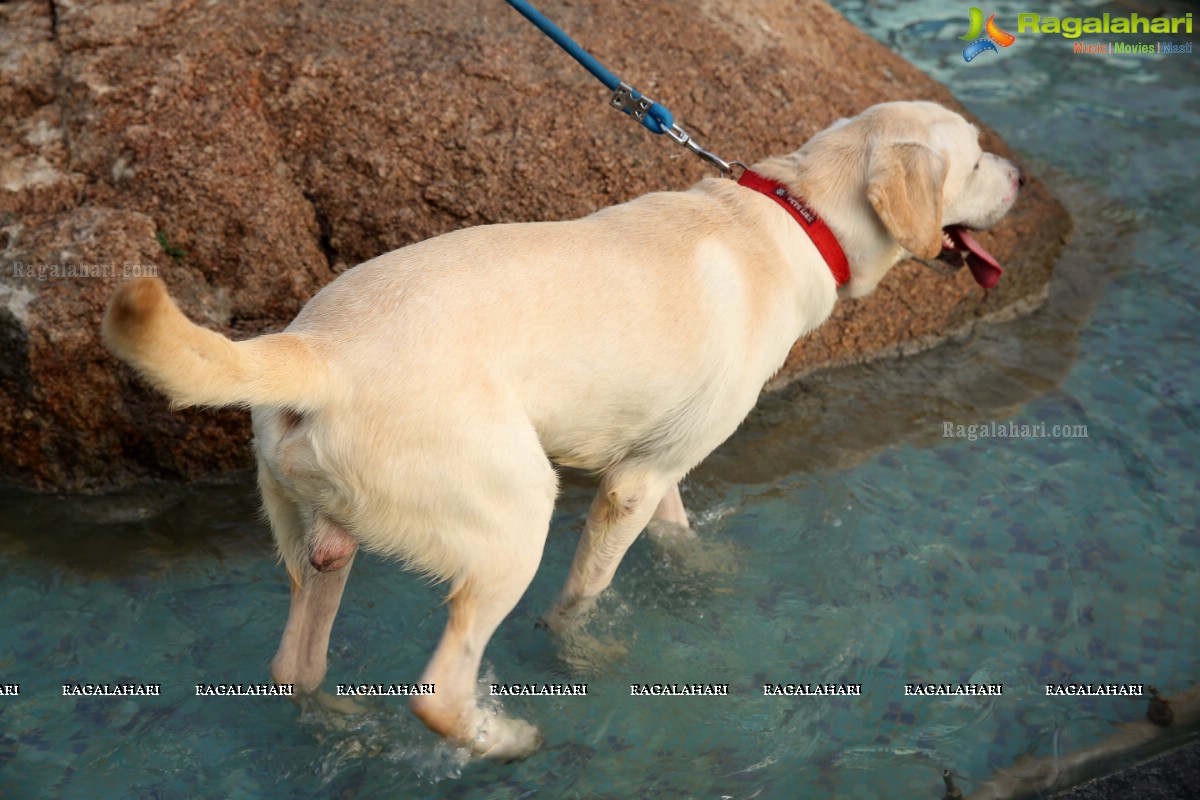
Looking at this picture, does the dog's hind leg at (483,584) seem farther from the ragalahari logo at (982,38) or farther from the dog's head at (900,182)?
the ragalahari logo at (982,38)

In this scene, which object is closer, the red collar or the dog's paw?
the dog's paw

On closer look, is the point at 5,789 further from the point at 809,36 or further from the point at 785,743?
the point at 809,36

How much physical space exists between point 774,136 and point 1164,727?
10.1 feet

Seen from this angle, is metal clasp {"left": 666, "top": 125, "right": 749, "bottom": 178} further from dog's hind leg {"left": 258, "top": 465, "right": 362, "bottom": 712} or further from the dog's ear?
dog's hind leg {"left": 258, "top": 465, "right": 362, "bottom": 712}

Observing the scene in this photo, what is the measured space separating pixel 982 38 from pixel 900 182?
21.0ft

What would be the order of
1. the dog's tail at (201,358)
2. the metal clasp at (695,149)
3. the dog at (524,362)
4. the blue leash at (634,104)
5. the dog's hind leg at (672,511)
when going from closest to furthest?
the dog's tail at (201,358) → the dog at (524,362) → the metal clasp at (695,149) → the blue leash at (634,104) → the dog's hind leg at (672,511)

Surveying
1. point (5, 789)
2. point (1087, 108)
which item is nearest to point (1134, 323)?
point (1087, 108)

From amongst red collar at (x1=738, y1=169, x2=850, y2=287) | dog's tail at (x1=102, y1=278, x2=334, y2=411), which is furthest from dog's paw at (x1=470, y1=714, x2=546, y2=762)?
red collar at (x1=738, y1=169, x2=850, y2=287)

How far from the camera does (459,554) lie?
2.96 metres

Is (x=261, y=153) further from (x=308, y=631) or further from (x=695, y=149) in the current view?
(x=308, y=631)

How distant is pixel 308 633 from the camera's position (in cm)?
338

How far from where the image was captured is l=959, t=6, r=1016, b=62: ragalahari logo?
883 cm

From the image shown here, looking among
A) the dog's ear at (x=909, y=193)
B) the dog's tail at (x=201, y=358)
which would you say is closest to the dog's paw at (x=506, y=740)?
the dog's tail at (x=201, y=358)

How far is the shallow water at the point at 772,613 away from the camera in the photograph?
3.38 meters
